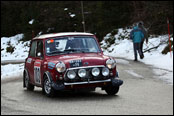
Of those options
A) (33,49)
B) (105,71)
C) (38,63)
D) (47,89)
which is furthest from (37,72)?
(105,71)

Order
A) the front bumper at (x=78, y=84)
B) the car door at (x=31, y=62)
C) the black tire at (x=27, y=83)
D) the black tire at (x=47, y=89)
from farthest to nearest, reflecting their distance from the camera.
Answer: the black tire at (x=27, y=83) → the car door at (x=31, y=62) → the black tire at (x=47, y=89) → the front bumper at (x=78, y=84)

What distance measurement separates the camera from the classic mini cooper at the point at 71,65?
10.3 metres

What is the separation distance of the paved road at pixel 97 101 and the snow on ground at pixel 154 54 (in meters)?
2.27

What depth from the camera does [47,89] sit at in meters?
10.8

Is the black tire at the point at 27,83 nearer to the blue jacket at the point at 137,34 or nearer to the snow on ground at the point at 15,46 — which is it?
the blue jacket at the point at 137,34

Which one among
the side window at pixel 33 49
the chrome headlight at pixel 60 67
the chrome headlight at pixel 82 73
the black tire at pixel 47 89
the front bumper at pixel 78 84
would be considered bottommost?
the black tire at pixel 47 89

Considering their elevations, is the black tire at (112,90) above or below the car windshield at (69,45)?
below

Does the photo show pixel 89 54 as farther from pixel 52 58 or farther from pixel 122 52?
pixel 122 52

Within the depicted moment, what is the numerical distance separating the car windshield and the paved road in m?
1.07

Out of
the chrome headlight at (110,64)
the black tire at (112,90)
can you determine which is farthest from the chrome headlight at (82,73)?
the black tire at (112,90)

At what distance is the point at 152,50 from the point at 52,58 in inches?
616

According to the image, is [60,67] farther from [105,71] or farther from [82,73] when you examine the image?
[105,71]

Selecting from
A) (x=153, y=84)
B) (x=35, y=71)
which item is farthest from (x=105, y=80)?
(x=153, y=84)

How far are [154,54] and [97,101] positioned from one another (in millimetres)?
15003
